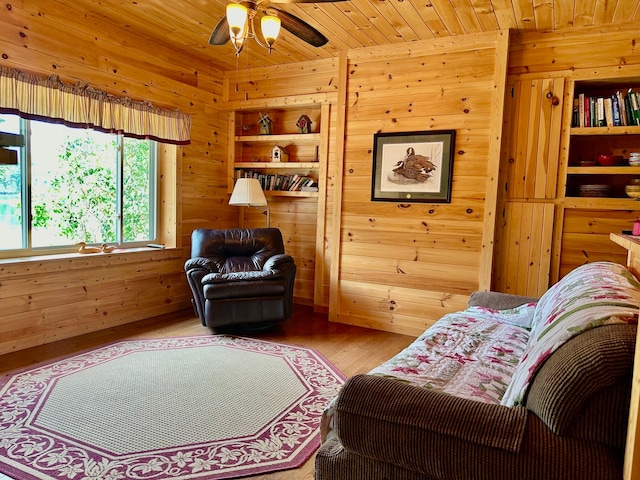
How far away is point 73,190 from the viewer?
3875 mm

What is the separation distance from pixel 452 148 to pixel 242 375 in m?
2.62

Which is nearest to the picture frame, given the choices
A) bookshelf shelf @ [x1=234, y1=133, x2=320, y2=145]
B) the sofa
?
bookshelf shelf @ [x1=234, y1=133, x2=320, y2=145]

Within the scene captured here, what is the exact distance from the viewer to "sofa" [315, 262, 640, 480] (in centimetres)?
110

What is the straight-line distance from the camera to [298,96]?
4812mm

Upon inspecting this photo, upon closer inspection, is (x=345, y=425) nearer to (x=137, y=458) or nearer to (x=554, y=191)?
(x=137, y=458)

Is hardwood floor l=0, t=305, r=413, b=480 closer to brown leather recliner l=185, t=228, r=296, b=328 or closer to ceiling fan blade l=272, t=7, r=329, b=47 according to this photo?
brown leather recliner l=185, t=228, r=296, b=328

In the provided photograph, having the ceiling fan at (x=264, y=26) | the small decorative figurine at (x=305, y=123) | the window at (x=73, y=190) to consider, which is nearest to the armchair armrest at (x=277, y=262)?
the window at (x=73, y=190)

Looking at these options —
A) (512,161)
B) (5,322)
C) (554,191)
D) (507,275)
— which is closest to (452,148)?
(512,161)

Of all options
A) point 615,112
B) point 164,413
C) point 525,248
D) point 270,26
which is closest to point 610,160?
point 615,112

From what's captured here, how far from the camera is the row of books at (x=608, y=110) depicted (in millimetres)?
3355

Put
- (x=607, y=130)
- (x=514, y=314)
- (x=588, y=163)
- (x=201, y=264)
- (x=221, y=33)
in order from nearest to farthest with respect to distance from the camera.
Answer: (x=514, y=314), (x=221, y=33), (x=607, y=130), (x=588, y=163), (x=201, y=264)

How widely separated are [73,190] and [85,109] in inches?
28.6

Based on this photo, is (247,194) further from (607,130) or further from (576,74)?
(607,130)

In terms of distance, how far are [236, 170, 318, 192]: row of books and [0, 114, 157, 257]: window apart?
118 centimetres
